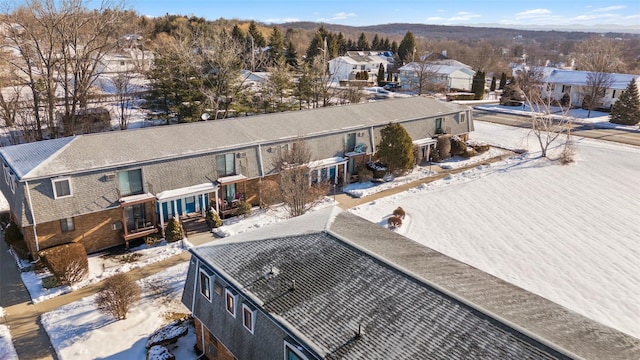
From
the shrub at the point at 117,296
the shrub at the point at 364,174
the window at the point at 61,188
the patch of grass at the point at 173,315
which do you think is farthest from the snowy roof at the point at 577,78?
the window at the point at 61,188

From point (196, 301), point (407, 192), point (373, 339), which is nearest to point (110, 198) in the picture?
point (196, 301)

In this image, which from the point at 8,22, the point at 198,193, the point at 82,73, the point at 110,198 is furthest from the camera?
the point at 82,73

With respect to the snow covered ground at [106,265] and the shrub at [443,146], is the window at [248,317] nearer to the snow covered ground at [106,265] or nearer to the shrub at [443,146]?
the snow covered ground at [106,265]

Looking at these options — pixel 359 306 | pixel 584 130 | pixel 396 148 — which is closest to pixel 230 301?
pixel 359 306

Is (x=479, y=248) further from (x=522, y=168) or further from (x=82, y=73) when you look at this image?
(x=82, y=73)

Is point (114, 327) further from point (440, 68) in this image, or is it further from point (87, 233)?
point (440, 68)

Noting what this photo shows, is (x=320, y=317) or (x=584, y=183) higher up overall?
(x=320, y=317)
